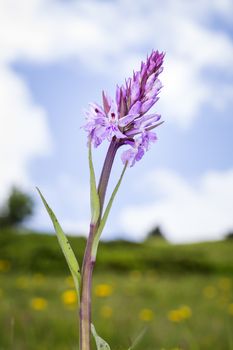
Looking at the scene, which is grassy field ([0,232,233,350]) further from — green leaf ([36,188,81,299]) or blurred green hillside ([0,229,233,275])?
green leaf ([36,188,81,299])

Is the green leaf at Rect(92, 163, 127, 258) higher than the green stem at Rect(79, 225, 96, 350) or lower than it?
higher

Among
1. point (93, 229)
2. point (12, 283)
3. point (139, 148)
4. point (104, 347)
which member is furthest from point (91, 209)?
point (12, 283)

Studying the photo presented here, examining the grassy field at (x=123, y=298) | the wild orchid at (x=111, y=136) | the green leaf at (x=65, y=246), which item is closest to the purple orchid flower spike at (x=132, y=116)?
the wild orchid at (x=111, y=136)

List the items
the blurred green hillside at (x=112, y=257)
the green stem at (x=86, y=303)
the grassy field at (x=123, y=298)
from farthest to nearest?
the blurred green hillside at (x=112, y=257), the grassy field at (x=123, y=298), the green stem at (x=86, y=303)

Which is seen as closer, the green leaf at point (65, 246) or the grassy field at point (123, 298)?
the green leaf at point (65, 246)

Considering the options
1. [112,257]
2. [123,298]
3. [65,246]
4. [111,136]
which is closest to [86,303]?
[65,246]

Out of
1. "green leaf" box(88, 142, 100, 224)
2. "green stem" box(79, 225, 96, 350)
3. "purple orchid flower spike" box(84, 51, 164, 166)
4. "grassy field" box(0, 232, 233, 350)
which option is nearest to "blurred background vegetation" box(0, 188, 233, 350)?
"grassy field" box(0, 232, 233, 350)

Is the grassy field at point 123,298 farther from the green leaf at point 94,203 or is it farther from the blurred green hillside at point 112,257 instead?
the green leaf at point 94,203
